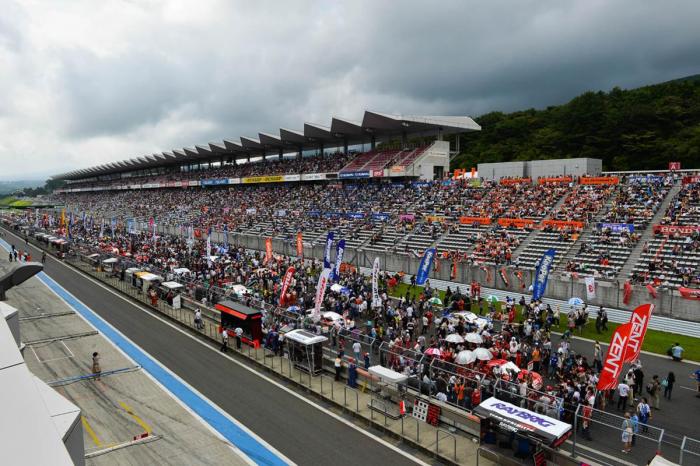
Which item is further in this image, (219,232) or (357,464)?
(219,232)

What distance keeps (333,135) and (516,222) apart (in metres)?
37.1

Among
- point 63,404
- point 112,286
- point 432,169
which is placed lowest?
point 112,286

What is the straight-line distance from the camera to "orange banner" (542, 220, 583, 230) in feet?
113

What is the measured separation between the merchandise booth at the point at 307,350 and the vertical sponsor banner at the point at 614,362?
32.1ft

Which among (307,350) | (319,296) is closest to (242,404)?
(307,350)

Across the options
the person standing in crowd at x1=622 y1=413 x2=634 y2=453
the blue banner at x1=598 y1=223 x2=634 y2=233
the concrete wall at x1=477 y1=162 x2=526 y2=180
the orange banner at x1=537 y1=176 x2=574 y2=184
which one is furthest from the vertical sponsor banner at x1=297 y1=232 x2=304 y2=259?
the person standing in crowd at x1=622 y1=413 x2=634 y2=453

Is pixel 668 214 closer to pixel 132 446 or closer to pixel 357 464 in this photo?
pixel 357 464

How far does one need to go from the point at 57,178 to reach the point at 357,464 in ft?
710

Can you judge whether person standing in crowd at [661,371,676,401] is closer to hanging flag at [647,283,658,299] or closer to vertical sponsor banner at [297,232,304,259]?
hanging flag at [647,283,658,299]

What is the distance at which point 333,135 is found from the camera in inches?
2685

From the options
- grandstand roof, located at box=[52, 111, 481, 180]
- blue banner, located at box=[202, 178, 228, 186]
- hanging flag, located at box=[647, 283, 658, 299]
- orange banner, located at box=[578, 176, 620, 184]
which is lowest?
hanging flag, located at box=[647, 283, 658, 299]

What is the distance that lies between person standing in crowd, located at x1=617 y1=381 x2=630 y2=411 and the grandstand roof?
4447cm

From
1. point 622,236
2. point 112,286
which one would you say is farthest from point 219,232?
point 622,236

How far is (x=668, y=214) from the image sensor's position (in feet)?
107
